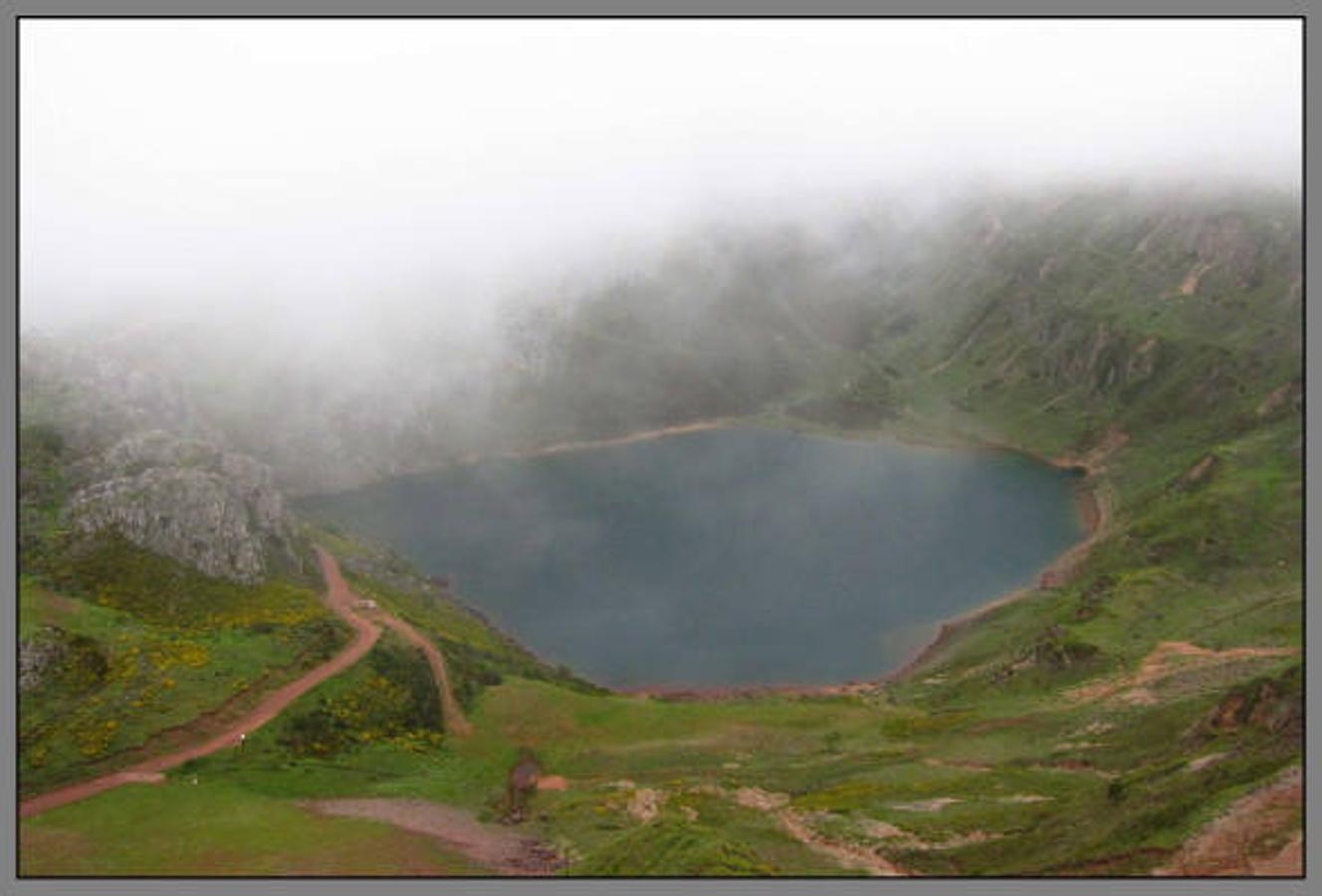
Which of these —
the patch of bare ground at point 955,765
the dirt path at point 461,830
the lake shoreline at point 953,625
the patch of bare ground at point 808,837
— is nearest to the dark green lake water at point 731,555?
the lake shoreline at point 953,625

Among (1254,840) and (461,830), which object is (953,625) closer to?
(461,830)

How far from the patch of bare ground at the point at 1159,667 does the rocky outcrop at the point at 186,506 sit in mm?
92353

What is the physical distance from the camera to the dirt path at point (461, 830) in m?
59.5

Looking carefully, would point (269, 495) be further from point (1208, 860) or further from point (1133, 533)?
point (1133, 533)

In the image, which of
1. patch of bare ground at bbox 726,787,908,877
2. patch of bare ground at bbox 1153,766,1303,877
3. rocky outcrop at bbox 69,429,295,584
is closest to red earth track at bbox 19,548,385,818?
rocky outcrop at bbox 69,429,295,584

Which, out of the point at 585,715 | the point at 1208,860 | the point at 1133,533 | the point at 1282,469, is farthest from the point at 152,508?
the point at 1282,469

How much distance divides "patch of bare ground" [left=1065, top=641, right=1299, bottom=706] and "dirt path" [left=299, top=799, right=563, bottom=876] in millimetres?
54875

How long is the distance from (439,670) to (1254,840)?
75449mm

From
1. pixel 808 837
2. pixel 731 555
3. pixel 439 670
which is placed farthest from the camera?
pixel 731 555

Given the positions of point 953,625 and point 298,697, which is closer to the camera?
point 298,697

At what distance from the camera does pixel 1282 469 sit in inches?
5064

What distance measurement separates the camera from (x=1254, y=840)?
4291 cm

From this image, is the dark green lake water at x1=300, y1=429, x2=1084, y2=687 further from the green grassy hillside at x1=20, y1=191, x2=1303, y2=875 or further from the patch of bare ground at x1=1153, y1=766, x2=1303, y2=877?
the patch of bare ground at x1=1153, y1=766, x2=1303, y2=877

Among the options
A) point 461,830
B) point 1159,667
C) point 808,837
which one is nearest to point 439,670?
point 461,830
